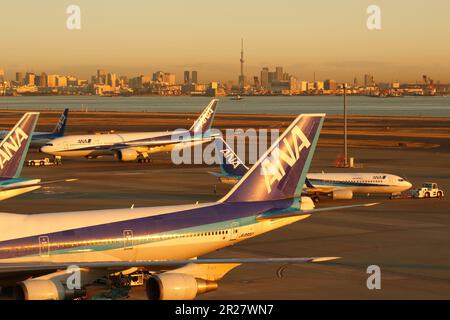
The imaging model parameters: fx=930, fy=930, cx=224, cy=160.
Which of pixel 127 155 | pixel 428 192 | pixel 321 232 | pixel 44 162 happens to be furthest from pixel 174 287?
pixel 44 162

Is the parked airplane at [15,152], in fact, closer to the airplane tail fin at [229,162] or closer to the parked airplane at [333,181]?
the parked airplane at [333,181]

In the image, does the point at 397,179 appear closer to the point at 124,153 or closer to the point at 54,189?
the point at 54,189

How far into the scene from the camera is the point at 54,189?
8812 cm

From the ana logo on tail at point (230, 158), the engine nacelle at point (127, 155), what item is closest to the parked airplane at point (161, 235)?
the ana logo on tail at point (230, 158)

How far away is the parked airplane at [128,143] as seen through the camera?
12119 centimetres

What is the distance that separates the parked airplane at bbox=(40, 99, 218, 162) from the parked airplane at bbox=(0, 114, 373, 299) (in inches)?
3212

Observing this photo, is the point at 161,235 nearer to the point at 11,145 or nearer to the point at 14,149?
the point at 14,149

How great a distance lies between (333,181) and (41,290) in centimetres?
5039

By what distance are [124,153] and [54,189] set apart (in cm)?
3365

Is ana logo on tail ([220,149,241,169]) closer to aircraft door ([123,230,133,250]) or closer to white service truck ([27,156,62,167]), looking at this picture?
aircraft door ([123,230,133,250])

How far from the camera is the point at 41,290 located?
31422 mm

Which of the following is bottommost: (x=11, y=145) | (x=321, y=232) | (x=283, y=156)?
(x=321, y=232)

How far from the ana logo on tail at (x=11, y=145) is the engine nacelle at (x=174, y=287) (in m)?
21.6

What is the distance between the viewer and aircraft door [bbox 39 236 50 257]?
3612 centimetres
